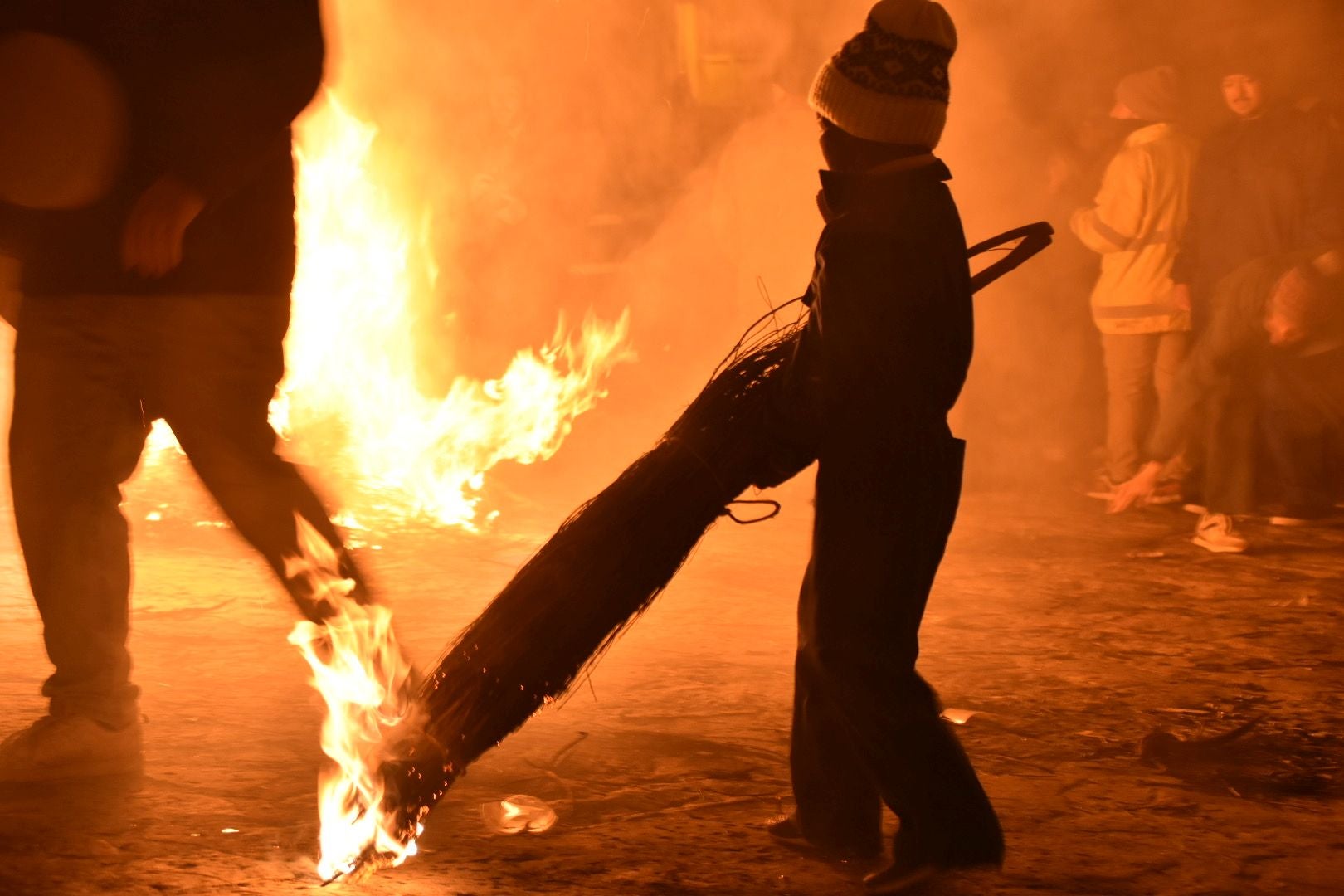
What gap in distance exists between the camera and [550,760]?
3.61 metres

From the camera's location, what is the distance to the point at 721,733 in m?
3.86

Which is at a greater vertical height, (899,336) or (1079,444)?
(899,336)

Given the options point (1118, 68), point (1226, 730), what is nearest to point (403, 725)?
point (1226, 730)

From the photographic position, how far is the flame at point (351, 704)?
2.92m

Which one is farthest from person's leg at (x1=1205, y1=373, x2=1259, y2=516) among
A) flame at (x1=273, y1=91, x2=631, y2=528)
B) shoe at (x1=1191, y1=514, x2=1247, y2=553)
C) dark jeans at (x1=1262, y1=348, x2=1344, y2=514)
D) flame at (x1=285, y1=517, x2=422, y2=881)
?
flame at (x1=285, y1=517, x2=422, y2=881)

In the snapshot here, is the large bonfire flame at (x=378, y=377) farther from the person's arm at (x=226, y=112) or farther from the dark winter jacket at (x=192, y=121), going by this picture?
the person's arm at (x=226, y=112)

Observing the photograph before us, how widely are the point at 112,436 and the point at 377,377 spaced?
13.4 feet

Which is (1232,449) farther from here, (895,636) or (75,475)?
(75,475)

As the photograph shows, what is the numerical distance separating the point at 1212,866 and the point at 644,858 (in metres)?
1.15

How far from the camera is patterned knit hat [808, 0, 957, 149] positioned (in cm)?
284

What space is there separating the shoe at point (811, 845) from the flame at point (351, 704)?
2.49 ft

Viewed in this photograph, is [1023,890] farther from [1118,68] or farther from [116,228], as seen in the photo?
[1118,68]

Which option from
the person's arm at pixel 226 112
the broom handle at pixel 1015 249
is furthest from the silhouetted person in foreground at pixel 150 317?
the broom handle at pixel 1015 249

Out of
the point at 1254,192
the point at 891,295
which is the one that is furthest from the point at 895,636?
the point at 1254,192
